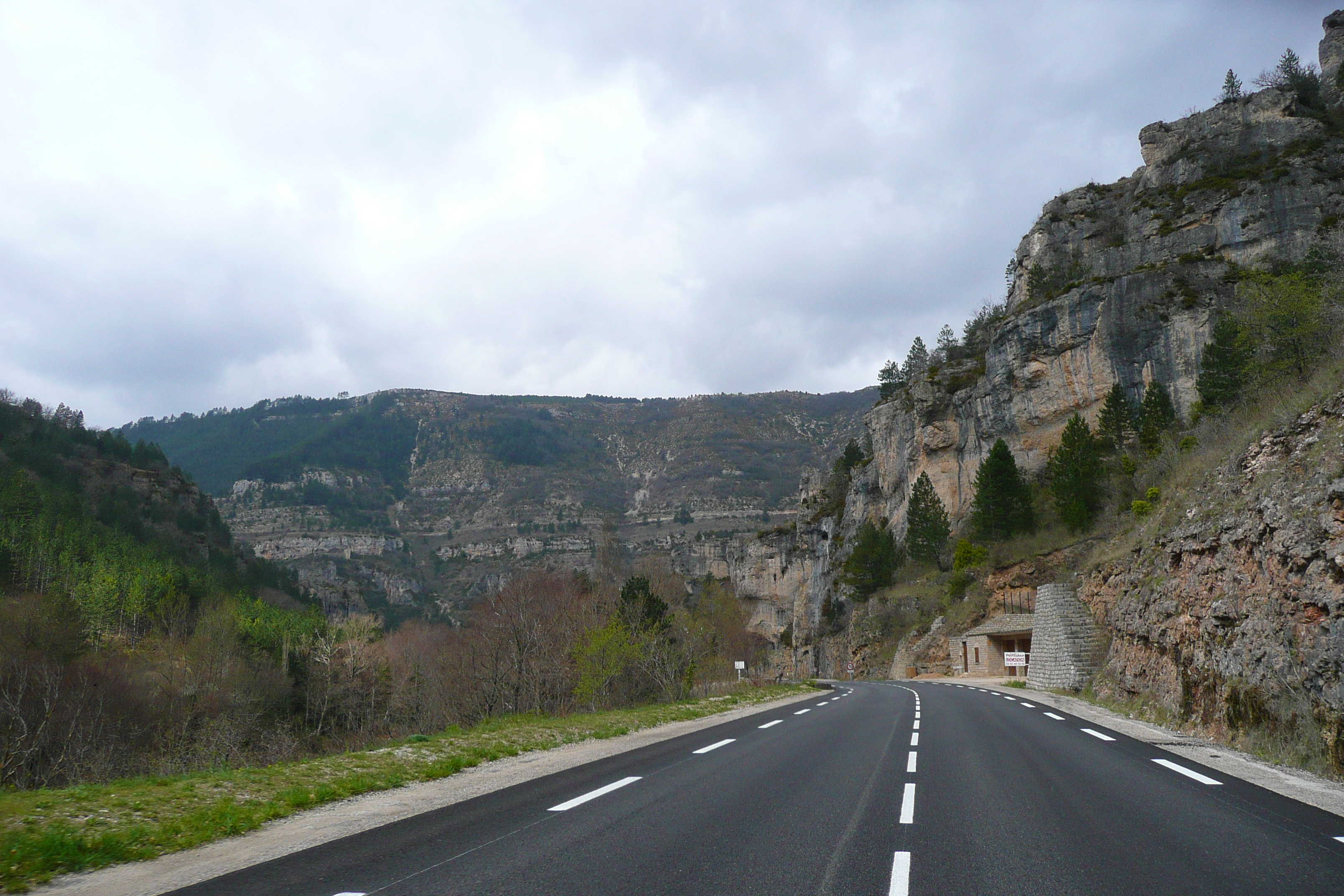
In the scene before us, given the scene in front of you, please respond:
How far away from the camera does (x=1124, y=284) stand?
2372 inches

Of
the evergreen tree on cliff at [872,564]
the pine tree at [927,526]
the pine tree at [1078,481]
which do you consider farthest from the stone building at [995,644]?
the evergreen tree on cliff at [872,564]

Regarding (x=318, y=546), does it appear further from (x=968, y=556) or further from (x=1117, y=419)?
(x=1117, y=419)

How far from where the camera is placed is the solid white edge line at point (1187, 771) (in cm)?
923

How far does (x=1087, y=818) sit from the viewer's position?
7316 millimetres

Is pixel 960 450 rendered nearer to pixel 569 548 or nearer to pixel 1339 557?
pixel 1339 557

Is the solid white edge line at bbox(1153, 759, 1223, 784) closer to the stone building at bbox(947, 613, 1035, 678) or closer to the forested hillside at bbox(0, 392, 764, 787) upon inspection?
the forested hillside at bbox(0, 392, 764, 787)

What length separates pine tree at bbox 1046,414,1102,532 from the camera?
55.6m

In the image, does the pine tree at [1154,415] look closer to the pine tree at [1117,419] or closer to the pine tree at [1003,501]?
the pine tree at [1117,419]

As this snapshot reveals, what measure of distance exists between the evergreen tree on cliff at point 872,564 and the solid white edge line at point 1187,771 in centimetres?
6999

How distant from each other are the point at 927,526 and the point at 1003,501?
1084 centimetres

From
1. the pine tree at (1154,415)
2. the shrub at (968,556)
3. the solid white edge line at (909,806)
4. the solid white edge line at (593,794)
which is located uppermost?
the pine tree at (1154,415)

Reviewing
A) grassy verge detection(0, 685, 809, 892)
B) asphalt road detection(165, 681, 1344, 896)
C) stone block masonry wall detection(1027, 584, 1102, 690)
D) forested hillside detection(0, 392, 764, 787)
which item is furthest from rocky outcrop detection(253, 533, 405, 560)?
asphalt road detection(165, 681, 1344, 896)

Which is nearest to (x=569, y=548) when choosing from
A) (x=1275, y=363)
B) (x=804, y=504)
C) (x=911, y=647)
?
(x=804, y=504)

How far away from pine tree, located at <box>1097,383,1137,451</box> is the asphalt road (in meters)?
54.1
